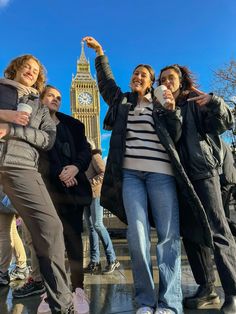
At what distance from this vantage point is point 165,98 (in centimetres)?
230

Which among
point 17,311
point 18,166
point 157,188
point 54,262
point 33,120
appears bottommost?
point 17,311

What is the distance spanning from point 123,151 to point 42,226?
2.53 ft

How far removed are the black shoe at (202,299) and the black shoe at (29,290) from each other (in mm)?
1269

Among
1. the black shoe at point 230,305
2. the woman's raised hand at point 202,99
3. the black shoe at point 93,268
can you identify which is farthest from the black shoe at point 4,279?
the woman's raised hand at point 202,99

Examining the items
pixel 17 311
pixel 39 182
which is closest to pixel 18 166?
pixel 39 182

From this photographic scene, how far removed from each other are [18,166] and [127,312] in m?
1.33

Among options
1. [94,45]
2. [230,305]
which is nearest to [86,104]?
[94,45]

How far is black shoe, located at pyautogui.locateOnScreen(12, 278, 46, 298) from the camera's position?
117 inches

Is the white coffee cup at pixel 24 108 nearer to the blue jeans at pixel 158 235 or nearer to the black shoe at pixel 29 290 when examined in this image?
the blue jeans at pixel 158 235

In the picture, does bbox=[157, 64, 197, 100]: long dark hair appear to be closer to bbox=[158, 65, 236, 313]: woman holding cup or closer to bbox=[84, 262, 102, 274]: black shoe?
bbox=[158, 65, 236, 313]: woman holding cup

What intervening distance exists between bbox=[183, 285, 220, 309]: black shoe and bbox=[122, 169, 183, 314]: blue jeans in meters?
0.36

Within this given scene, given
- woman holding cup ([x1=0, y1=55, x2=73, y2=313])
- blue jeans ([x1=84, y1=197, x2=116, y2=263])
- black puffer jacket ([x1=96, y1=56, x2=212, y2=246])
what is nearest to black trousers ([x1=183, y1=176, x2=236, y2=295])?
black puffer jacket ([x1=96, y1=56, x2=212, y2=246])

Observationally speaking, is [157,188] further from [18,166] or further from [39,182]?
[18,166]

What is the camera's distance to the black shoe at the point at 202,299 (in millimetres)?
2529
